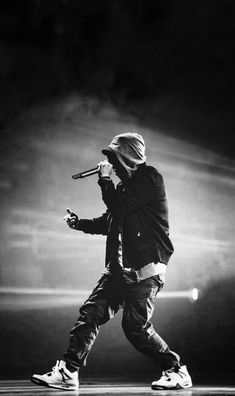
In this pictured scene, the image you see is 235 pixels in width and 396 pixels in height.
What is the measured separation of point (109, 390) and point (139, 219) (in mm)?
992

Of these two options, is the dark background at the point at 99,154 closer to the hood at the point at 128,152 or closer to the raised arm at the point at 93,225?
the raised arm at the point at 93,225

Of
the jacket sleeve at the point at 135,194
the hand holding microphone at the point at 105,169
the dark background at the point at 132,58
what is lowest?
the jacket sleeve at the point at 135,194

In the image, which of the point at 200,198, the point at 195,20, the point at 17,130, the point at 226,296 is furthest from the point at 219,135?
the point at 17,130

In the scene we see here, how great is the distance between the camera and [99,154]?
14.4 feet

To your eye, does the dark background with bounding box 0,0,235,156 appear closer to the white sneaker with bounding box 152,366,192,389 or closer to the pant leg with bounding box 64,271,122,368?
the pant leg with bounding box 64,271,122,368

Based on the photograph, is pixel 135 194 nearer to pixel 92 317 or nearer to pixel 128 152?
pixel 128 152

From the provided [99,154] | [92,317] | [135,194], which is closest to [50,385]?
[92,317]

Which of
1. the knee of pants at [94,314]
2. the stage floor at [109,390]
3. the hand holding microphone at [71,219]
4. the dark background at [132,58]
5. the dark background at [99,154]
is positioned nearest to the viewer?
the stage floor at [109,390]

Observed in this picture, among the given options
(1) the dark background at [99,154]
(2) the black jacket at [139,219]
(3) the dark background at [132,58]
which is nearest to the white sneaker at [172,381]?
(2) the black jacket at [139,219]

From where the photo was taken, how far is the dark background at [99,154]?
419 cm

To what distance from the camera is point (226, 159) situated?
180 inches

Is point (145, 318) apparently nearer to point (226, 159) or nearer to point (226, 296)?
point (226, 296)

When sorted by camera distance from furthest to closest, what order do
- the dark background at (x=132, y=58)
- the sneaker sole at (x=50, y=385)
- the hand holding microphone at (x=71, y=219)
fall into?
the dark background at (x=132, y=58)
the hand holding microphone at (x=71, y=219)
the sneaker sole at (x=50, y=385)

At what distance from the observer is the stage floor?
9.30ft
